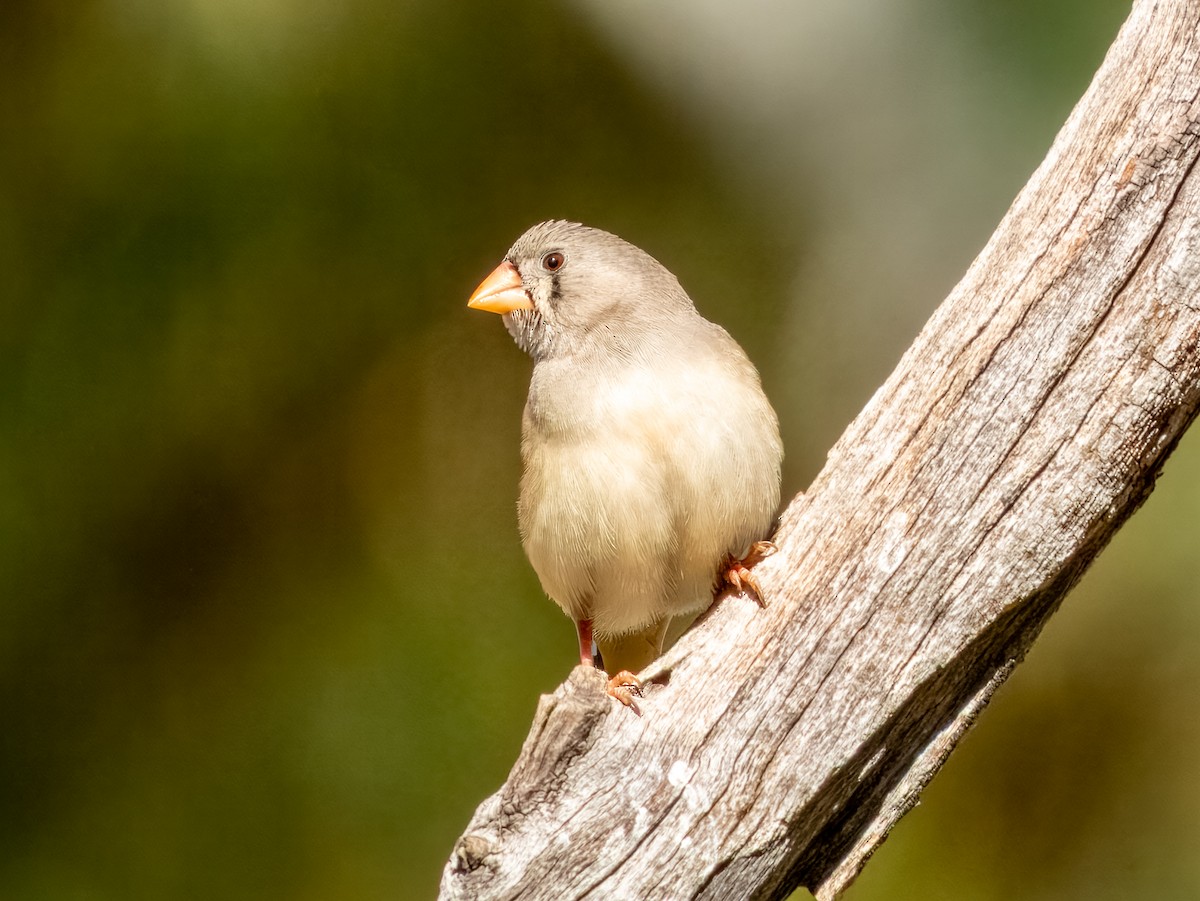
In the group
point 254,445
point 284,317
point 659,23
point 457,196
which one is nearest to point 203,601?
point 254,445

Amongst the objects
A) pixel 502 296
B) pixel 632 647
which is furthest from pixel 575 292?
pixel 632 647

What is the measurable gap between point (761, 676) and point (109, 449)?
3.00m

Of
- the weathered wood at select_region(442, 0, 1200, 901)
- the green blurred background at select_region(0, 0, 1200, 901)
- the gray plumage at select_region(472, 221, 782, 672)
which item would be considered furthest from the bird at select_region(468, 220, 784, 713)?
the green blurred background at select_region(0, 0, 1200, 901)

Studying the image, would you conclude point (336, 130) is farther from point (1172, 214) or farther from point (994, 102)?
point (1172, 214)

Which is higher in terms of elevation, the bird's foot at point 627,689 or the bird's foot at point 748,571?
the bird's foot at point 748,571

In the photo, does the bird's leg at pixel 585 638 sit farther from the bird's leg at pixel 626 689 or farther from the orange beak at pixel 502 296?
the orange beak at pixel 502 296

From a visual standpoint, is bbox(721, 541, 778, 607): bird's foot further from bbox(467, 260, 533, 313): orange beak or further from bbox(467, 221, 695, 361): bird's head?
bbox(467, 260, 533, 313): orange beak

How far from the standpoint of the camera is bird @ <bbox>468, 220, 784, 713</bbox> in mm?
2523

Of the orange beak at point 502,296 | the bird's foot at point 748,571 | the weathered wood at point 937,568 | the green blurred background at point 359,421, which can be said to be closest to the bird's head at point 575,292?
the orange beak at point 502,296

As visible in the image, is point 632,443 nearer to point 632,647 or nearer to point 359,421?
point 632,647

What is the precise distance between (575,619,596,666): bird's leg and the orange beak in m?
0.79

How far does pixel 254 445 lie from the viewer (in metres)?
4.39

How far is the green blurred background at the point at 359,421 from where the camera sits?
400 centimetres

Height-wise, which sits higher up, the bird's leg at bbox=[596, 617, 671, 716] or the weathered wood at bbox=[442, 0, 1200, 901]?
the weathered wood at bbox=[442, 0, 1200, 901]
